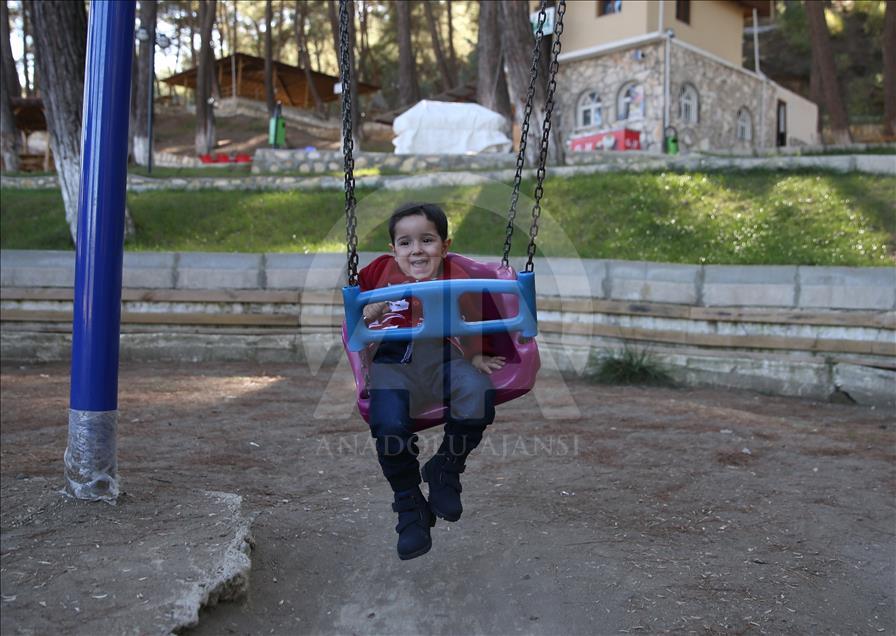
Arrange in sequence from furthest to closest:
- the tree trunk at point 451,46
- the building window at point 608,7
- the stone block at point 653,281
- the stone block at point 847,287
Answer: the tree trunk at point 451,46 < the building window at point 608,7 < the stone block at point 653,281 < the stone block at point 847,287

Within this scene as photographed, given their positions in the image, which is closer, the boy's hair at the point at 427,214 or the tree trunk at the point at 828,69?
the boy's hair at the point at 427,214

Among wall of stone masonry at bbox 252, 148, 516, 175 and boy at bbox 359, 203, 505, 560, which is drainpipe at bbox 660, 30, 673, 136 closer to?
wall of stone masonry at bbox 252, 148, 516, 175

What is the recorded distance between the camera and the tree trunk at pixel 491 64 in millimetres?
16062

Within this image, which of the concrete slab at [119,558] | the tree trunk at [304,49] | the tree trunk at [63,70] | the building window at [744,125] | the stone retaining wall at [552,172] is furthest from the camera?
the tree trunk at [304,49]

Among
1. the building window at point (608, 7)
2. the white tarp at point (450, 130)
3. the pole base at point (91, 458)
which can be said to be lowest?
the pole base at point (91, 458)

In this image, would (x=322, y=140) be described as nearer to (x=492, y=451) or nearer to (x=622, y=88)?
(x=622, y=88)

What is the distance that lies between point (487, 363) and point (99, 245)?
4.87ft

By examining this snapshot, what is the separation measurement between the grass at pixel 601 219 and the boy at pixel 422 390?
15.3ft

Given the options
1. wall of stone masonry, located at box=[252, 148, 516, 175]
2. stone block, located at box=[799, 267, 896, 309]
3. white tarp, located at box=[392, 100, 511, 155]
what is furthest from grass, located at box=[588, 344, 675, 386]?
white tarp, located at box=[392, 100, 511, 155]

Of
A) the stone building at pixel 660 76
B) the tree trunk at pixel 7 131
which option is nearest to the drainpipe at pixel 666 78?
the stone building at pixel 660 76

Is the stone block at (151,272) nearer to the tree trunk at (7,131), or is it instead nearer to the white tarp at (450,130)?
the white tarp at (450,130)

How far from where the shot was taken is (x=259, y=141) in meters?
27.0

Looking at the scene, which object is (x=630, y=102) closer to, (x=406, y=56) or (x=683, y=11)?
(x=683, y=11)

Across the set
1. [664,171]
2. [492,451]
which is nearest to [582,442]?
[492,451]
